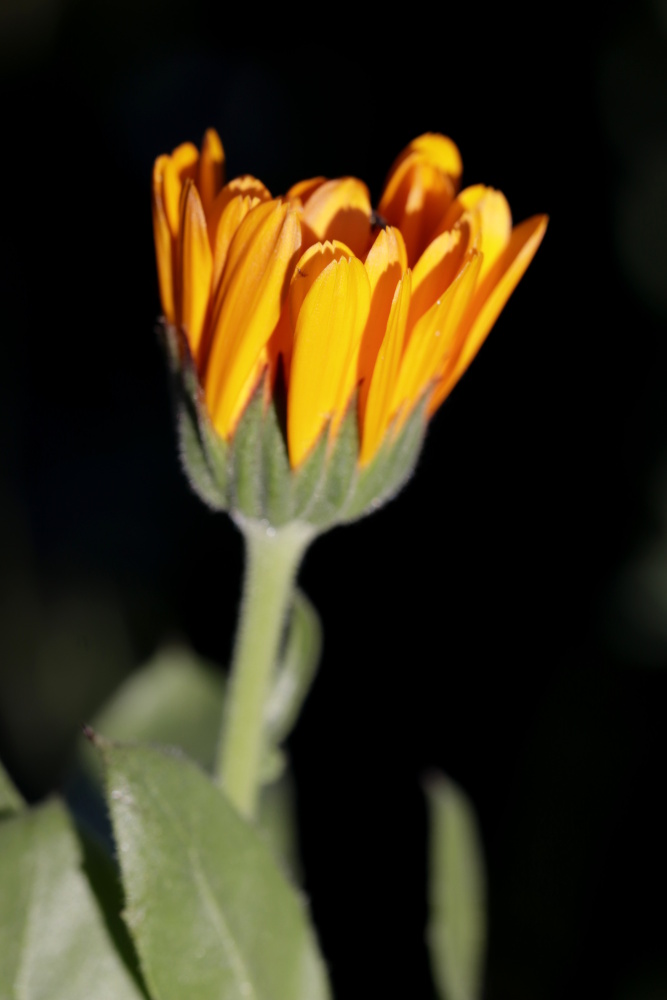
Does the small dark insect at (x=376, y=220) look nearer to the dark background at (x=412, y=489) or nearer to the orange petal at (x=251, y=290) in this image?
the orange petal at (x=251, y=290)

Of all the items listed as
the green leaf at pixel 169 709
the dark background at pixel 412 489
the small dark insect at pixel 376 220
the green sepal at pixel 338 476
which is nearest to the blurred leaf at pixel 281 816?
the green leaf at pixel 169 709

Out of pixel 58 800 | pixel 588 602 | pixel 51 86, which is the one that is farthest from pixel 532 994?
pixel 51 86

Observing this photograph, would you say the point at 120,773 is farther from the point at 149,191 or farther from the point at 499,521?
the point at 149,191

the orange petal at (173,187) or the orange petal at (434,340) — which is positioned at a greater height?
the orange petal at (173,187)

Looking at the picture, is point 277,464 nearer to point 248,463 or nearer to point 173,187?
point 248,463

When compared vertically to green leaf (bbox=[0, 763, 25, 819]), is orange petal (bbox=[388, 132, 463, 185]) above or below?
above

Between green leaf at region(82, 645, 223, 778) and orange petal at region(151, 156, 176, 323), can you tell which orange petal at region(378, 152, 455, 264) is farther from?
green leaf at region(82, 645, 223, 778)

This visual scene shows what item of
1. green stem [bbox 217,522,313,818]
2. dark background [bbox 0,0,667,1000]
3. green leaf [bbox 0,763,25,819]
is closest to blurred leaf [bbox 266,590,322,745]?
green stem [bbox 217,522,313,818]
